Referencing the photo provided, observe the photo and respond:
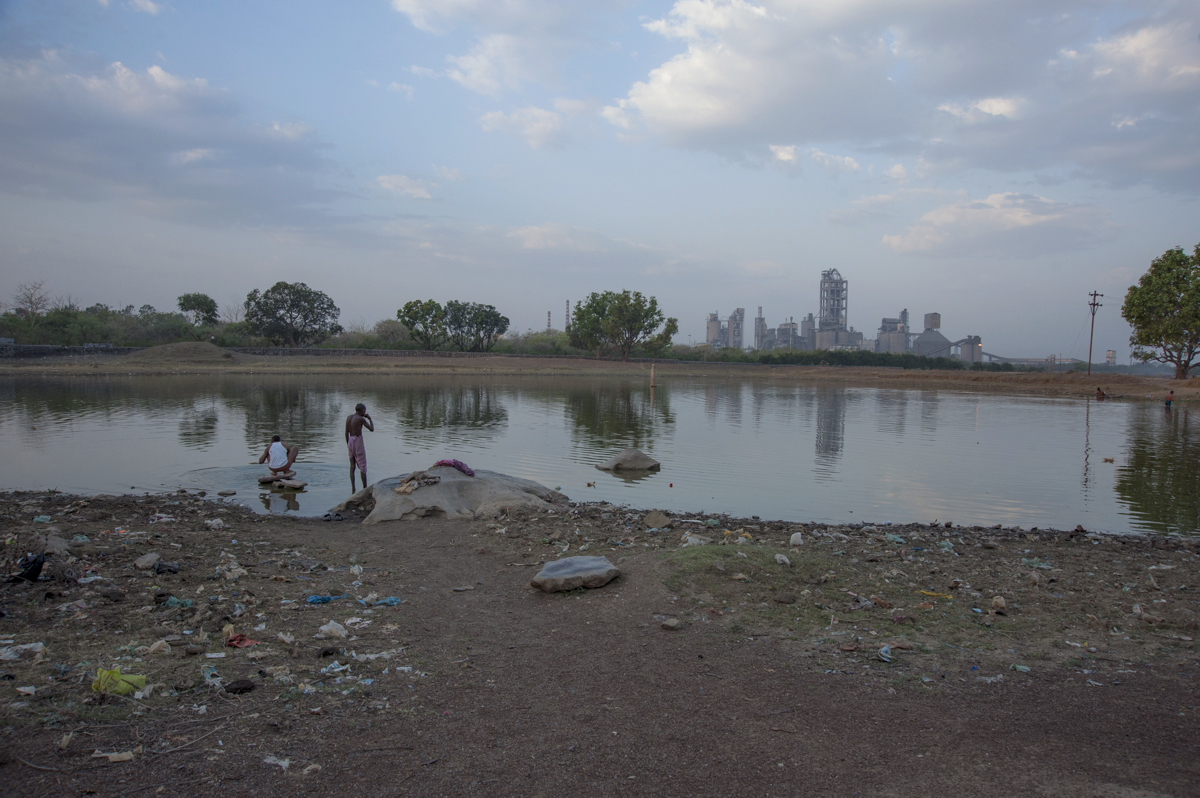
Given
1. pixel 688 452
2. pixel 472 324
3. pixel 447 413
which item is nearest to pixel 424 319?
pixel 472 324

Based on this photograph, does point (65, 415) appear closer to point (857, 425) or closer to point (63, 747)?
point (63, 747)

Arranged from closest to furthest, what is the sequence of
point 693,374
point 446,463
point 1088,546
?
point 1088,546 → point 446,463 → point 693,374

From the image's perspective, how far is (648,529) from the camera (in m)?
10.1

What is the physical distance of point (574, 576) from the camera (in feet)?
23.6

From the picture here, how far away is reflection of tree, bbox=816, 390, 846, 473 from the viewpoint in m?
19.2

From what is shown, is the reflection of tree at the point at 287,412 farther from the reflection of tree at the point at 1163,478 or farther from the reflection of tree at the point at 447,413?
the reflection of tree at the point at 1163,478

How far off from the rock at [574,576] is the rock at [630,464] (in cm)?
942

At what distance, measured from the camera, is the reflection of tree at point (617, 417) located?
2319 centimetres

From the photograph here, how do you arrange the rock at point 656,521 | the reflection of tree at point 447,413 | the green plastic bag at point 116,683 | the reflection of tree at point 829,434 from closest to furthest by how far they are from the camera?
the green plastic bag at point 116,683 → the rock at point 656,521 → the reflection of tree at point 829,434 → the reflection of tree at point 447,413

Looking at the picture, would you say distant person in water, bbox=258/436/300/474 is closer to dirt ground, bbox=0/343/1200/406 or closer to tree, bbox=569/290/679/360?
dirt ground, bbox=0/343/1200/406

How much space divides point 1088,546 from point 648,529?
261 inches

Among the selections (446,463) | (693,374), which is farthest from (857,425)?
(693,374)

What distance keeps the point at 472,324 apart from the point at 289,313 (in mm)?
26815

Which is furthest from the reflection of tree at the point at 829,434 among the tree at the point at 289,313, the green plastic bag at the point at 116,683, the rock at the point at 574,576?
the tree at the point at 289,313
